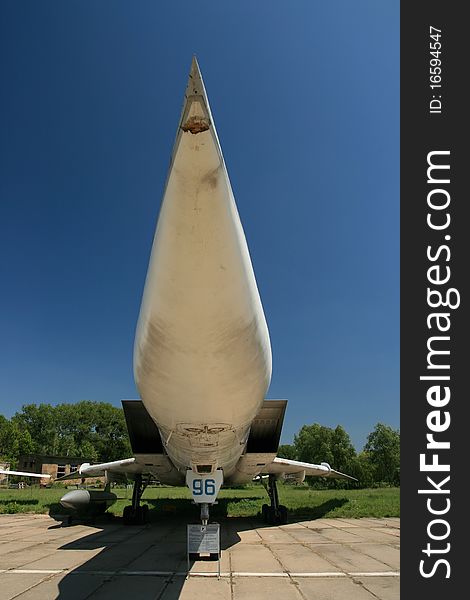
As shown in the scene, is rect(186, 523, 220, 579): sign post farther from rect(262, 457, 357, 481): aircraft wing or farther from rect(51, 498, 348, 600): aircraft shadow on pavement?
rect(262, 457, 357, 481): aircraft wing

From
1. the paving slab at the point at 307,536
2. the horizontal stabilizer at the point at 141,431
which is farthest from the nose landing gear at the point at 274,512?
the horizontal stabilizer at the point at 141,431

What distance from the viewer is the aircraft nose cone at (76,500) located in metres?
10.8

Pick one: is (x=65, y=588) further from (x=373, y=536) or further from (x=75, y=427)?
(x=75, y=427)

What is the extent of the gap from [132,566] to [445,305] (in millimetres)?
5252

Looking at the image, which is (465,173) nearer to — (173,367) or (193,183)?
(193,183)

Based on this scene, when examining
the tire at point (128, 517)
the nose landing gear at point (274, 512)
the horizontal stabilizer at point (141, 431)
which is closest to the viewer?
the horizontal stabilizer at point (141, 431)

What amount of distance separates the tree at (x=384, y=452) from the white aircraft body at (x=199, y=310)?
130ft

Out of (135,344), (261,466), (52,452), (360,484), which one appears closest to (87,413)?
(52,452)

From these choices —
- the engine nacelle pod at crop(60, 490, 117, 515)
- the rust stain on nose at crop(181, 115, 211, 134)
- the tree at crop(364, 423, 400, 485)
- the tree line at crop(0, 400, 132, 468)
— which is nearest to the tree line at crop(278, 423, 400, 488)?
the tree at crop(364, 423, 400, 485)

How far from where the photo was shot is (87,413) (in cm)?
5722

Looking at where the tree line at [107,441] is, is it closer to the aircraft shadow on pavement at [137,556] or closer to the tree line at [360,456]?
the tree line at [360,456]

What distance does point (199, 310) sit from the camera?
2.65m

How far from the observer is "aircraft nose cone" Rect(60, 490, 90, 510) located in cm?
1076

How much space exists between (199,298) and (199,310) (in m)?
0.09
